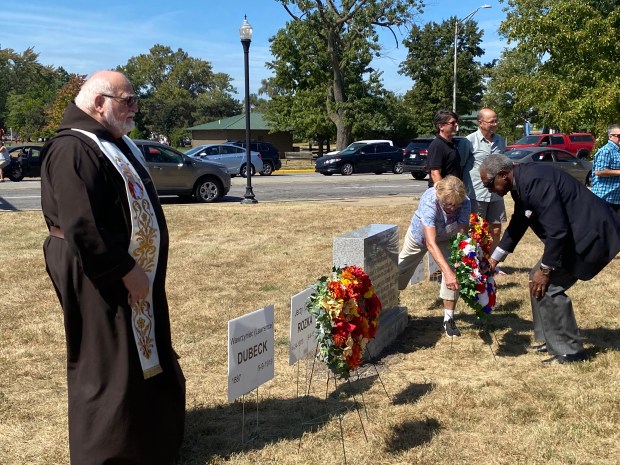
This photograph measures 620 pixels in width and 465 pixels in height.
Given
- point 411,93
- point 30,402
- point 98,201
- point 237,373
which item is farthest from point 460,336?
point 411,93

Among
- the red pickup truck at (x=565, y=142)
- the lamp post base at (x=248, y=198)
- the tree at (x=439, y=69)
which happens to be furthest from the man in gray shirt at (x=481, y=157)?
the tree at (x=439, y=69)

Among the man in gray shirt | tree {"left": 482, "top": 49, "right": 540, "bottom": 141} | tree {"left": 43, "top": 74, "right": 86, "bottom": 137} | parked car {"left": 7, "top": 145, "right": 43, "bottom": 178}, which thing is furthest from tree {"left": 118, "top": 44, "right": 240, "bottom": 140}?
the man in gray shirt

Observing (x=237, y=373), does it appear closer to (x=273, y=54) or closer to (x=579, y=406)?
(x=579, y=406)

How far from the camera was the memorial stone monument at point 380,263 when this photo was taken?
5.46 meters

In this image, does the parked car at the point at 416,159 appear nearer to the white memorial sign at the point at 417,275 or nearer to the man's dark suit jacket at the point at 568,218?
the white memorial sign at the point at 417,275

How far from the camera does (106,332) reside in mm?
3359

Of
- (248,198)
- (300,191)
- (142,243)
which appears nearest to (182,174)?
(248,198)

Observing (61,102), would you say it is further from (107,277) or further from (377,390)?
(107,277)

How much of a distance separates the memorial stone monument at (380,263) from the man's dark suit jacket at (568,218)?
48.2 inches

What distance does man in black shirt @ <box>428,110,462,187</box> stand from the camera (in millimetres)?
7125

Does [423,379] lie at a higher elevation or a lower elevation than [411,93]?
lower

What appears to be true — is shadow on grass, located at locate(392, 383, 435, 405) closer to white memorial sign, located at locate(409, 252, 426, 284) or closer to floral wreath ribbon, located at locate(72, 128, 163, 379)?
floral wreath ribbon, located at locate(72, 128, 163, 379)

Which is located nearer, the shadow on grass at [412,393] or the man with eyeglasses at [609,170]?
the shadow on grass at [412,393]

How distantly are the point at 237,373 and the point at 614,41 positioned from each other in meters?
13.5
